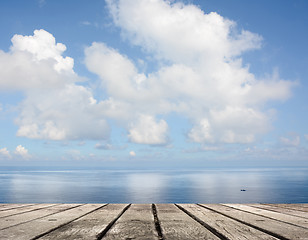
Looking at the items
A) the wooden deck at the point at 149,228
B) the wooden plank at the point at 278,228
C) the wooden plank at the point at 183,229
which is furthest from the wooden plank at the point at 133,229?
the wooden plank at the point at 278,228

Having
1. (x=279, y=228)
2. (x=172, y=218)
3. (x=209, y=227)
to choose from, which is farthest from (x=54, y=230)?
(x=279, y=228)

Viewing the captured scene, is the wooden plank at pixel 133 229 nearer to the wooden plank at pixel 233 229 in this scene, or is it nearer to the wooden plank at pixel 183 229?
the wooden plank at pixel 183 229

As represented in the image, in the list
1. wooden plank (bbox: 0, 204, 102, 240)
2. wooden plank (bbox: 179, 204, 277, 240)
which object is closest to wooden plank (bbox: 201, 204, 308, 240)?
wooden plank (bbox: 179, 204, 277, 240)

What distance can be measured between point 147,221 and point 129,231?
56cm

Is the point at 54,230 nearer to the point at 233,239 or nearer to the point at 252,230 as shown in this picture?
the point at 233,239

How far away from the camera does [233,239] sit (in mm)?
2178

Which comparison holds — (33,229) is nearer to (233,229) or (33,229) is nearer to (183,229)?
(183,229)

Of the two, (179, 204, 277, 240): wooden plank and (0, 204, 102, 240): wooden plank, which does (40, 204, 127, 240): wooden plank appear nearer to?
(0, 204, 102, 240): wooden plank

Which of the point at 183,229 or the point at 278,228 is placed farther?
the point at 278,228

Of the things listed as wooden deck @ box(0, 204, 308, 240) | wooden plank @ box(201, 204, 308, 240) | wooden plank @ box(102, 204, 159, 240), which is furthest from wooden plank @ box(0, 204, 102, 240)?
wooden plank @ box(201, 204, 308, 240)

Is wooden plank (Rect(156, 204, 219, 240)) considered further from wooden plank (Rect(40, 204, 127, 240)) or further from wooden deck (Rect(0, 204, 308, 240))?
wooden plank (Rect(40, 204, 127, 240))

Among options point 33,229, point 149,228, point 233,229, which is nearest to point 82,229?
point 33,229

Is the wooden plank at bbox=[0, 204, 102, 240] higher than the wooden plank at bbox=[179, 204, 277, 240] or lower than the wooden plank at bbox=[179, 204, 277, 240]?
higher

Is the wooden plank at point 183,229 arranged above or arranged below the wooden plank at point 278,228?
above
